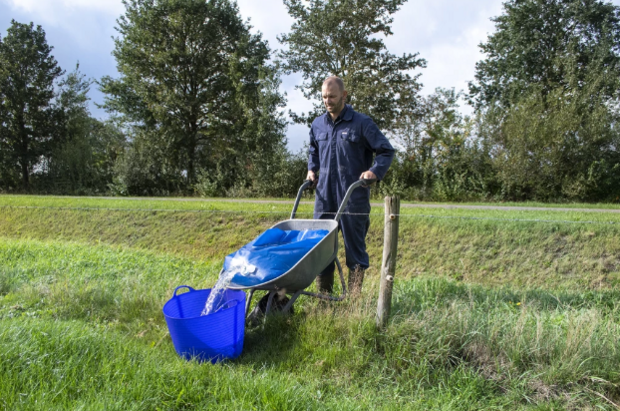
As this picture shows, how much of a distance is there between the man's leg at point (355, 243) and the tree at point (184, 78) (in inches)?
706

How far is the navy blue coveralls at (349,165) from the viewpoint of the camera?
411 centimetres

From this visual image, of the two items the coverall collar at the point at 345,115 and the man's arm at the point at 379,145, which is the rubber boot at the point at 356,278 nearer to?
the man's arm at the point at 379,145

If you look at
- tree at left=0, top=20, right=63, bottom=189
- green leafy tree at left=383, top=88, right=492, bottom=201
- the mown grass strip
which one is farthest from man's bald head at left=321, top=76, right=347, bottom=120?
tree at left=0, top=20, right=63, bottom=189

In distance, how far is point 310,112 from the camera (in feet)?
70.8

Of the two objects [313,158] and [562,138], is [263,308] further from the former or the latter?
[562,138]

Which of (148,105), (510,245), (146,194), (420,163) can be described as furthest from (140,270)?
(148,105)

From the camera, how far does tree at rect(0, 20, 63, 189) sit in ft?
83.1

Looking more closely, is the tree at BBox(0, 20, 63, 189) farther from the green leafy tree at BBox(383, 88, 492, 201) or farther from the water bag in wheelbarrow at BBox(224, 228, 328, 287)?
the water bag in wheelbarrow at BBox(224, 228, 328, 287)

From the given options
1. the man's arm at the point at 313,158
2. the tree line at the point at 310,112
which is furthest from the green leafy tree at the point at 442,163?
the man's arm at the point at 313,158

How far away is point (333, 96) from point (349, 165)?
25.3 inches

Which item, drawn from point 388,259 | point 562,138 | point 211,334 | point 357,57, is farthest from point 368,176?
point 357,57

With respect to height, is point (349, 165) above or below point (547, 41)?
below

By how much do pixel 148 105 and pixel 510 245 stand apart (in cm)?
1911

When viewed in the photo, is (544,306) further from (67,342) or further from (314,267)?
(67,342)
